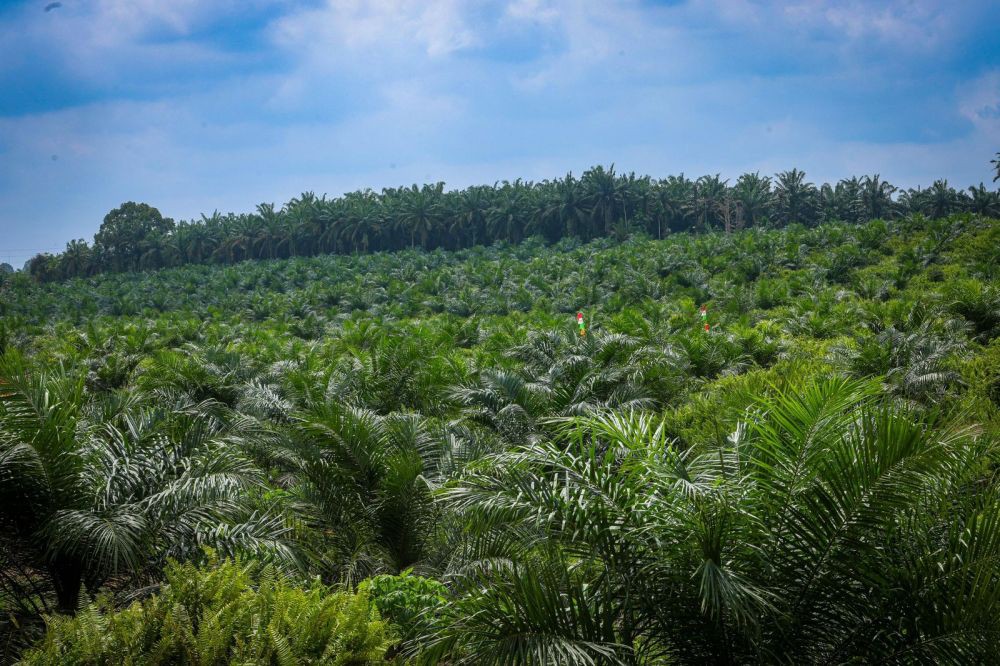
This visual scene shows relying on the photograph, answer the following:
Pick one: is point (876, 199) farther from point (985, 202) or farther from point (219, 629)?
point (219, 629)

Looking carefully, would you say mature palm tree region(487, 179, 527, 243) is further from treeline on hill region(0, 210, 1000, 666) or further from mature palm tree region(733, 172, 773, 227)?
treeline on hill region(0, 210, 1000, 666)

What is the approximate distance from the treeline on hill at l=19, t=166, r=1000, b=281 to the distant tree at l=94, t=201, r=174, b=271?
0.54ft

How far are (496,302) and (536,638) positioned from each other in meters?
31.1

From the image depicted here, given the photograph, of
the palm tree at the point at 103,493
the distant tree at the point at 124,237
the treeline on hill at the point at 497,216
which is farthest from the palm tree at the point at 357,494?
the distant tree at the point at 124,237

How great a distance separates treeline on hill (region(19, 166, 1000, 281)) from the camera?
222 feet

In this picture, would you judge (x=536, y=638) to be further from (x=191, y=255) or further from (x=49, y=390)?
(x=191, y=255)

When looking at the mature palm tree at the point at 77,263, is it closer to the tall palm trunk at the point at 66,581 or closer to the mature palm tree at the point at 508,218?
the mature palm tree at the point at 508,218

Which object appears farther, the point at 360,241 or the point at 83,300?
the point at 360,241

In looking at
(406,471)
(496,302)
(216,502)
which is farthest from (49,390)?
(496,302)

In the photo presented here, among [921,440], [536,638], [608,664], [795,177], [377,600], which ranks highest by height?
[795,177]

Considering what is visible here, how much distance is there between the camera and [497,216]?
238 ft

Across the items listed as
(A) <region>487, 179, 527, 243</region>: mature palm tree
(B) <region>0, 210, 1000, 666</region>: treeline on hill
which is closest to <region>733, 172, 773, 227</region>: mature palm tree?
(A) <region>487, 179, 527, 243</region>: mature palm tree

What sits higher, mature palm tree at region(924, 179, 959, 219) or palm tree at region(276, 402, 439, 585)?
mature palm tree at region(924, 179, 959, 219)

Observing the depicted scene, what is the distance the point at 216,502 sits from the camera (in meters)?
Answer: 6.75
